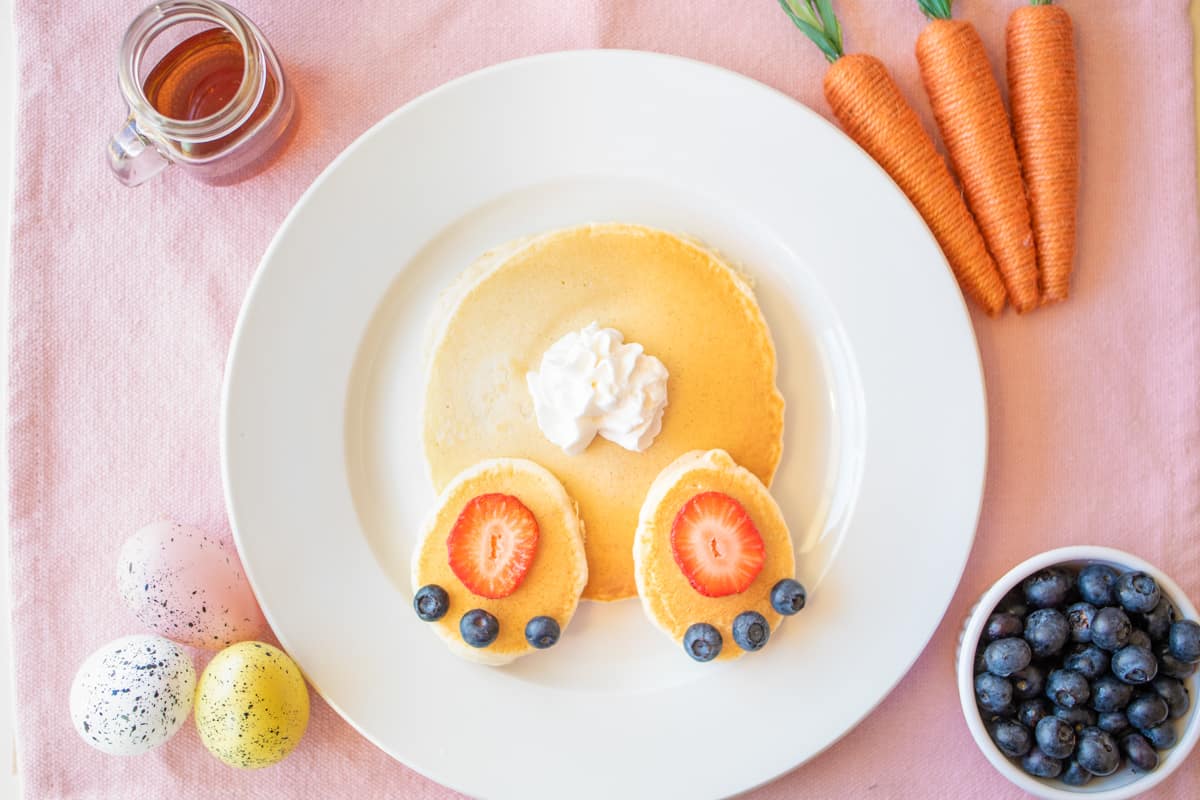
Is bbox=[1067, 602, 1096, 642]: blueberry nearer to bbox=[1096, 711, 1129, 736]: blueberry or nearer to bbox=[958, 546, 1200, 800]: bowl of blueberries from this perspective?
bbox=[958, 546, 1200, 800]: bowl of blueberries

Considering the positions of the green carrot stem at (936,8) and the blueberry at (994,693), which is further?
the green carrot stem at (936,8)

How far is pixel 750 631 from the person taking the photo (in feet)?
5.66

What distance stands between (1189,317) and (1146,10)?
0.61m

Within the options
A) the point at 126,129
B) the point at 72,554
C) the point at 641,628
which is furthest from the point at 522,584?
the point at 126,129

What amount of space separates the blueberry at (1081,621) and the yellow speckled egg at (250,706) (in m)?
1.41

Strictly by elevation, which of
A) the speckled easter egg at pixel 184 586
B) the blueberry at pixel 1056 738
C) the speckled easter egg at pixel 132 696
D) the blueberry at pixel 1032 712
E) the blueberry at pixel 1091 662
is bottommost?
the blueberry at pixel 1056 738

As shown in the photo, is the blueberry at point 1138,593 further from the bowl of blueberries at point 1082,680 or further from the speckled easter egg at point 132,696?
the speckled easter egg at point 132,696

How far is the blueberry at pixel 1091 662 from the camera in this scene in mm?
1764

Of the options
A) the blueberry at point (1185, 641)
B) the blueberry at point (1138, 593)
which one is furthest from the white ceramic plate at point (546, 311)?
the blueberry at point (1185, 641)

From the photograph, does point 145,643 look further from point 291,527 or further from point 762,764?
point 762,764

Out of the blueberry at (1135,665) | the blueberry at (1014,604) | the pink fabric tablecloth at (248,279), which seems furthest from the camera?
the pink fabric tablecloth at (248,279)

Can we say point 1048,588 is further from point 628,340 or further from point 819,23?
point 819,23

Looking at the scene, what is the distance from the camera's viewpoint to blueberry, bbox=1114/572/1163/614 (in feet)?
5.68

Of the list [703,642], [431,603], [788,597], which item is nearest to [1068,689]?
[788,597]
